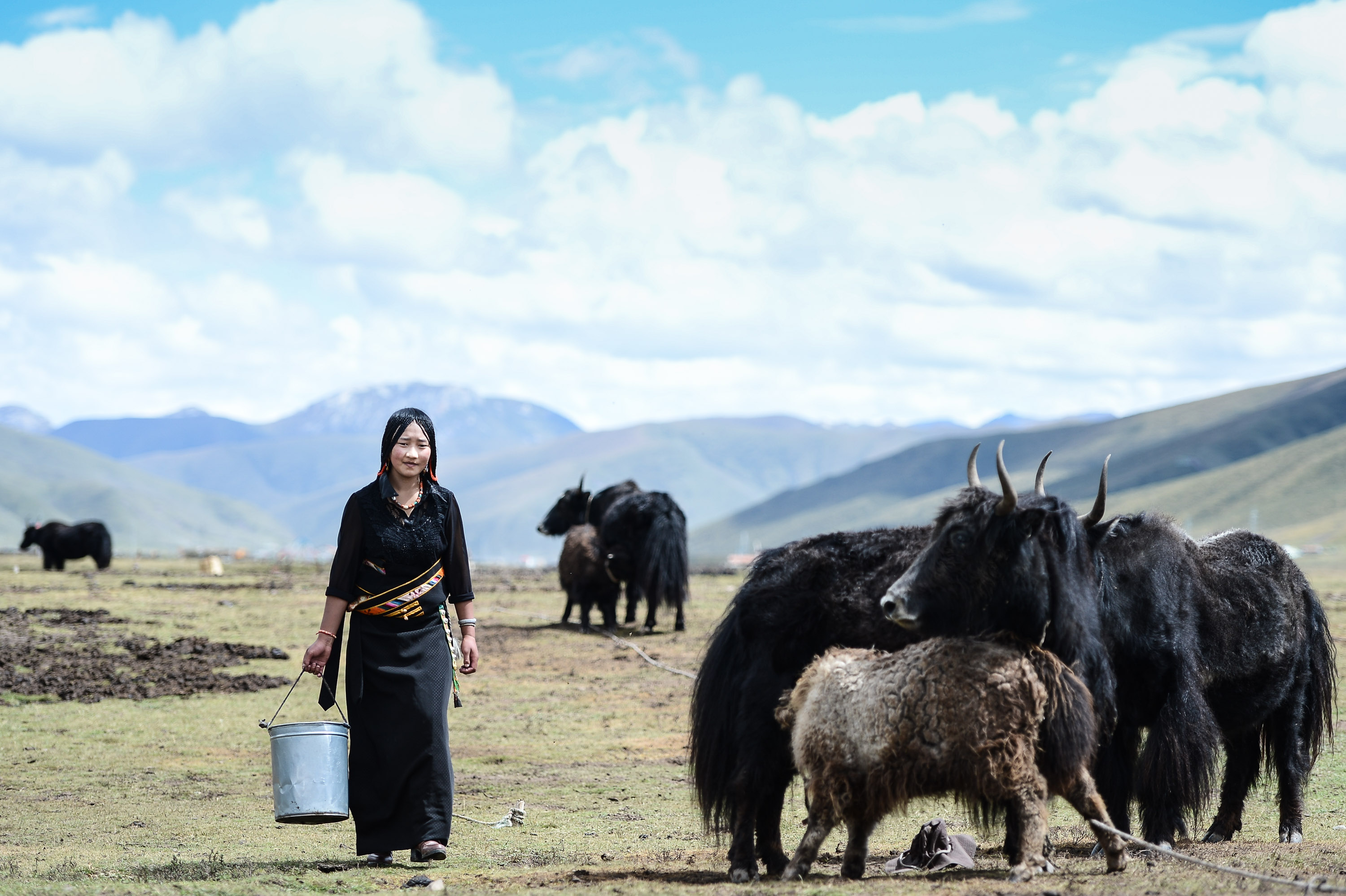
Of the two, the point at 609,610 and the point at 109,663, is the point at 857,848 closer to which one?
the point at 109,663

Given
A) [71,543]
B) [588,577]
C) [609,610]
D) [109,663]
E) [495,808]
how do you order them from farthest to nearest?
[71,543], [609,610], [588,577], [109,663], [495,808]

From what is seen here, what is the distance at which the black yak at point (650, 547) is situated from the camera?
61.5 feet

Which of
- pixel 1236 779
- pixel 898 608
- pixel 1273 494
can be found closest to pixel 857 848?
pixel 898 608

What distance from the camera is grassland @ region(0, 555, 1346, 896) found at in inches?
221

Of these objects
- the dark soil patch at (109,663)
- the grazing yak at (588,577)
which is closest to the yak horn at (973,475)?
the dark soil patch at (109,663)

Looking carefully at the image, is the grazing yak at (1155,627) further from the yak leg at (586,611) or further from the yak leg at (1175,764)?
the yak leg at (586,611)

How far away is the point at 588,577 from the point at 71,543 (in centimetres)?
2353

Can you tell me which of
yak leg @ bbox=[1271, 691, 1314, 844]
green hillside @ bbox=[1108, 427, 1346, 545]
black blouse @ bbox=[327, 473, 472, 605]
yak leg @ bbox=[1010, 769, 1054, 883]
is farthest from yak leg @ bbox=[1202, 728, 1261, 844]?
green hillside @ bbox=[1108, 427, 1346, 545]

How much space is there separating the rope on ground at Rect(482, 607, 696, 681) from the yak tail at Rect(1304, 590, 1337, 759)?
487 cm

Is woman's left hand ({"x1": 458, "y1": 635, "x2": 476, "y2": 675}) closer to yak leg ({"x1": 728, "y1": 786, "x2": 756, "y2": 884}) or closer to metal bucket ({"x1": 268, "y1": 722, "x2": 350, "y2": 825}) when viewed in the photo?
metal bucket ({"x1": 268, "y1": 722, "x2": 350, "y2": 825})

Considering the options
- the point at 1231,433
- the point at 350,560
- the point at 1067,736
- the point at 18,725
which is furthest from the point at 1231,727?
the point at 1231,433

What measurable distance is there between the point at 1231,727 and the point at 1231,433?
18124 cm

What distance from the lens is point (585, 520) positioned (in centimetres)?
2220

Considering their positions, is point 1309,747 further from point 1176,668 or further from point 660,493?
point 660,493
